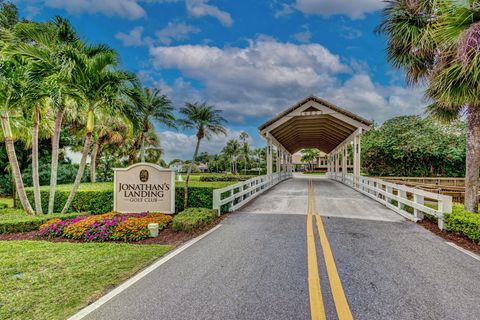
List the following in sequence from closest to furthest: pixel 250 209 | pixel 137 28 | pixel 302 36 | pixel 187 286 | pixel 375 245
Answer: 1. pixel 187 286
2. pixel 375 245
3. pixel 250 209
4. pixel 137 28
5. pixel 302 36

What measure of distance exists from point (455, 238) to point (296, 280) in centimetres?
455

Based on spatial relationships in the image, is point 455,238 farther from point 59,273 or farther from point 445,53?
point 59,273

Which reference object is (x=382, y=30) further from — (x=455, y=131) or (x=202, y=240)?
(x=455, y=131)

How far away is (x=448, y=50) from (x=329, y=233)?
Result: 215 inches

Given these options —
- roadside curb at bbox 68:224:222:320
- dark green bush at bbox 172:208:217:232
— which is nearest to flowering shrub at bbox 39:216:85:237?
dark green bush at bbox 172:208:217:232

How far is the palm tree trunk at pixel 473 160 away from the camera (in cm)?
627

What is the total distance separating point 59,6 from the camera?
8805mm

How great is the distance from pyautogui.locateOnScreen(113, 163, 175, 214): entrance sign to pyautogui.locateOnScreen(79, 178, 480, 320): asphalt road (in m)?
3.43

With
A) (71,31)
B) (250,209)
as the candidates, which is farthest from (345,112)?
(71,31)

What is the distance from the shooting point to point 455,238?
532 cm

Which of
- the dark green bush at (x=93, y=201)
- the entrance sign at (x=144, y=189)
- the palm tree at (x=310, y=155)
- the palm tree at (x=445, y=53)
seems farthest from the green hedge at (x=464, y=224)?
the palm tree at (x=310, y=155)

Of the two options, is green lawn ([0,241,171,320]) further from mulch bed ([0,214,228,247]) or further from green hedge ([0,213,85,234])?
green hedge ([0,213,85,234])

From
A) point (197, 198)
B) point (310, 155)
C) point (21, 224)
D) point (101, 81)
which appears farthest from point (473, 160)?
point (310, 155)

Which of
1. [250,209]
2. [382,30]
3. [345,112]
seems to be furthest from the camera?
[345,112]
